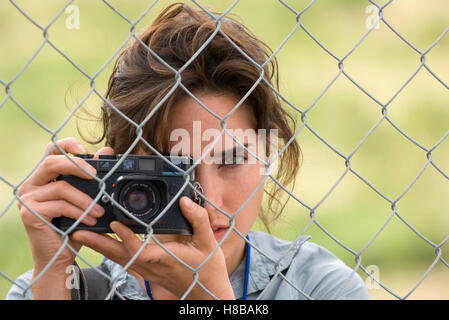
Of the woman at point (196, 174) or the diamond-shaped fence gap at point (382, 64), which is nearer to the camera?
the woman at point (196, 174)

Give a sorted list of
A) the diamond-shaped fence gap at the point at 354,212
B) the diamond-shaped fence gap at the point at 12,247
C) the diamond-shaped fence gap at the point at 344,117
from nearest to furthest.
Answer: the diamond-shaped fence gap at the point at 12,247 → the diamond-shaped fence gap at the point at 354,212 → the diamond-shaped fence gap at the point at 344,117

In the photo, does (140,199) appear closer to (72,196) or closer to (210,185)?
(72,196)

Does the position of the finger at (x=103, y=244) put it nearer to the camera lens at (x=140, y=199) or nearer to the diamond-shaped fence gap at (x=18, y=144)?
the camera lens at (x=140, y=199)

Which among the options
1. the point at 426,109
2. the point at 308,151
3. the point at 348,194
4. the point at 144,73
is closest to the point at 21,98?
the point at 308,151

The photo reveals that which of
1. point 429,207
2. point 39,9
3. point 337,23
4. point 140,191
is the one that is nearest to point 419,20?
point 337,23

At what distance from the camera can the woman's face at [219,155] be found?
159cm

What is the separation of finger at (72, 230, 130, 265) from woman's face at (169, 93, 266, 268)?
259mm

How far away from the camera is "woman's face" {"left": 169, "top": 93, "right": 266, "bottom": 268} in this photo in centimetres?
159

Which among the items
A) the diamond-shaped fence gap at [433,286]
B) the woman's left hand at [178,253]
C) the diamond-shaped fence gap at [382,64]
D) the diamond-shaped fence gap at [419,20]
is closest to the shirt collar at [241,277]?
the woman's left hand at [178,253]

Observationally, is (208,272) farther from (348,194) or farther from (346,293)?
(348,194)

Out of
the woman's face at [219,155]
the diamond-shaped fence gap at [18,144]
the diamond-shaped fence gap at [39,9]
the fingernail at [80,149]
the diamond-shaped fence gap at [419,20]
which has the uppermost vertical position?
the diamond-shaped fence gap at [419,20]

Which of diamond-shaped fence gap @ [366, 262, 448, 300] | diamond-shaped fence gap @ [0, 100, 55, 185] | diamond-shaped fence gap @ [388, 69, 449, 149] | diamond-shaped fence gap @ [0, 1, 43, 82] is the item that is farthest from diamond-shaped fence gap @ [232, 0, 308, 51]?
diamond-shaped fence gap @ [366, 262, 448, 300]

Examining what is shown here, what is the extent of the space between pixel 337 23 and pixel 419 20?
0.71 metres
